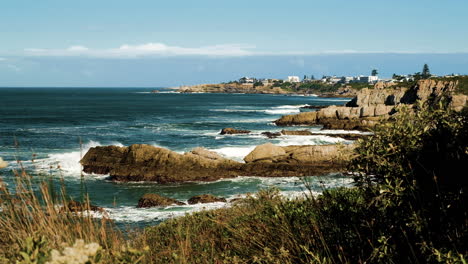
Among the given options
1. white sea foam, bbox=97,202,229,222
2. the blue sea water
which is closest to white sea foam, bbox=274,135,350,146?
the blue sea water

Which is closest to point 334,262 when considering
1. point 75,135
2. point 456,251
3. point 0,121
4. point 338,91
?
point 456,251

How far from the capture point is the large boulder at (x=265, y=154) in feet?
98.3

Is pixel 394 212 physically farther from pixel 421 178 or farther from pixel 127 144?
pixel 127 144

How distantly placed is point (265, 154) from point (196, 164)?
17.2 feet

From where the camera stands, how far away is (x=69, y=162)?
104 feet

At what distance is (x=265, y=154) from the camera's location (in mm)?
30312

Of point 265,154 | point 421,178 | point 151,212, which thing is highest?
point 421,178

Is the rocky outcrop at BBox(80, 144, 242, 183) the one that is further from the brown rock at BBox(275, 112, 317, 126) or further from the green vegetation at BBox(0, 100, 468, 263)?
the brown rock at BBox(275, 112, 317, 126)

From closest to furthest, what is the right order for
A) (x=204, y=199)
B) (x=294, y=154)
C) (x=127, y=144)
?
(x=204, y=199)
(x=294, y=154)
(x=127, y=144)

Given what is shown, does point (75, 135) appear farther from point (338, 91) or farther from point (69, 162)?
point (338, 91)

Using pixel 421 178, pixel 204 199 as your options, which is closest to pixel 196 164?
pixel 204 199

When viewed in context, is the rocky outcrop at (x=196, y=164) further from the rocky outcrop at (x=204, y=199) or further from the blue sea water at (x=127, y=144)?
the rocky outcrop at (x=204, y=199)

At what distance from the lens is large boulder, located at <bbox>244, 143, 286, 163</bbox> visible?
98.3ft

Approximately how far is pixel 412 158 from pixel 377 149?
14.3 inches
